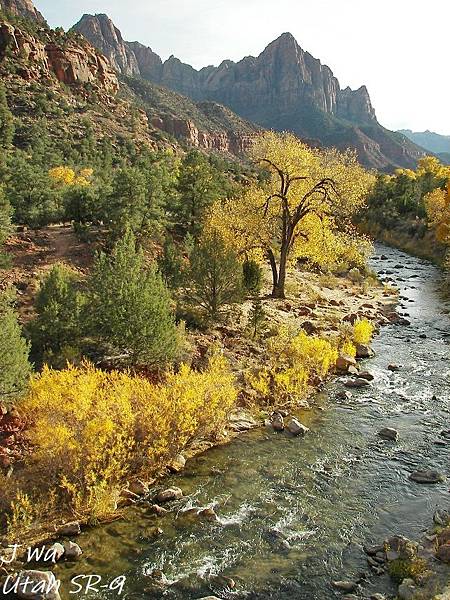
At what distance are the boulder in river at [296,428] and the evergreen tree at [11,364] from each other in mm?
7961

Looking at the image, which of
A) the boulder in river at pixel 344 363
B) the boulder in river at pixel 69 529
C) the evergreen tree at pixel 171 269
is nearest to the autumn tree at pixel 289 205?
the evergreen tree at pixel 171 269

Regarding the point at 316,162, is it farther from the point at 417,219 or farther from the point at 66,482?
the point at 417,219

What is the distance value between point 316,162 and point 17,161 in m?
23.1

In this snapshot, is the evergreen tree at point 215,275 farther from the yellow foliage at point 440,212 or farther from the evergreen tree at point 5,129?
the evergreen tree at point 5,129

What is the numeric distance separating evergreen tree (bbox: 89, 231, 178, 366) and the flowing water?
4058 millimetres

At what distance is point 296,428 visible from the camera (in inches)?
601

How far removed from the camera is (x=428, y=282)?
131ft

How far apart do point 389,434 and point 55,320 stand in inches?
442

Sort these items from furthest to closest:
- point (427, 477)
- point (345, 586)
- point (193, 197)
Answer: point (193, 197) < point (427, 477) < point (345, 586)

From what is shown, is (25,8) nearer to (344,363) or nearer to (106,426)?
(344,363)

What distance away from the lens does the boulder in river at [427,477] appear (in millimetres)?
12680

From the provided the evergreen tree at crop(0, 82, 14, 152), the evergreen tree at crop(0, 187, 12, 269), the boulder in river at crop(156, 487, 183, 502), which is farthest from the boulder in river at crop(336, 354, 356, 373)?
the evergreen tree at crop(0, 82, 14, 152)

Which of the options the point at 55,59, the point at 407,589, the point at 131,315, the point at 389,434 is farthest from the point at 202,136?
the point at 407,589

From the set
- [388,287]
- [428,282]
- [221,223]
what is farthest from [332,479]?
[428,282]
